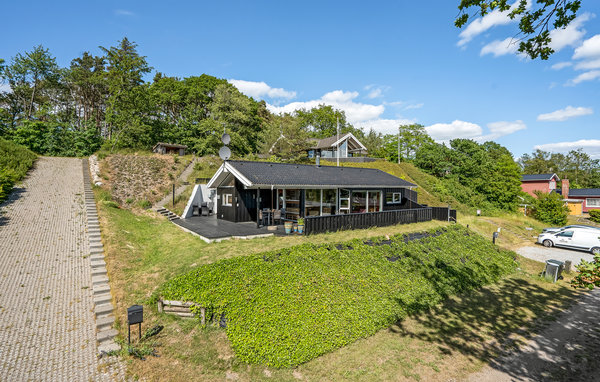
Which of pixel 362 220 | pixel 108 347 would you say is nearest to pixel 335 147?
pixel 362 220

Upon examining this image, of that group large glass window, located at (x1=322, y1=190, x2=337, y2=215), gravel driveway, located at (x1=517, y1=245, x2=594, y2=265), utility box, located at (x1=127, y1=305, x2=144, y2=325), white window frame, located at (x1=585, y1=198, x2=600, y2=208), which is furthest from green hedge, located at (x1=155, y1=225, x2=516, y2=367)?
white window frame, located at (x1=585, y1=198, x2=600, y2=208)

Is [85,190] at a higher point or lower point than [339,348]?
higher

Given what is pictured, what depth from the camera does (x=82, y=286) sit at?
314 inches

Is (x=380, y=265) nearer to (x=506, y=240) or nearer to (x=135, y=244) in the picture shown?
(x=135, y=244)

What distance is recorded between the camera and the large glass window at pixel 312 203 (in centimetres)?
1562

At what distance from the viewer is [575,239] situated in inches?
698

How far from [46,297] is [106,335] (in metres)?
2.80

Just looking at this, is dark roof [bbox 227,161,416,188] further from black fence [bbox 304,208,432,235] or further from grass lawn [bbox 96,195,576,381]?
grass lawn [bbox 96,195,576,381]

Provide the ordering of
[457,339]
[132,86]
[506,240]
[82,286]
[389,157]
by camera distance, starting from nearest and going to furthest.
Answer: [457,339], [82,286], [506,240], [132,86], [389,157]

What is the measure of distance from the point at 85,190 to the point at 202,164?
12361mm

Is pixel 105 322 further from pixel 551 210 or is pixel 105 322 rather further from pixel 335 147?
pixel 551 210

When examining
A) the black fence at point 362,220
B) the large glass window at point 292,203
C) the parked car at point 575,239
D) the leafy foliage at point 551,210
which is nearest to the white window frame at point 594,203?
the leafy foliage at point 551,210

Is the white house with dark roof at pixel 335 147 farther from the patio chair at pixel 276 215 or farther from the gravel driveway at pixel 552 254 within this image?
the patio chair at pixel 276 215

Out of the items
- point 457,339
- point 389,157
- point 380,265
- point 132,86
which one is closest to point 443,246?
point 380,265
